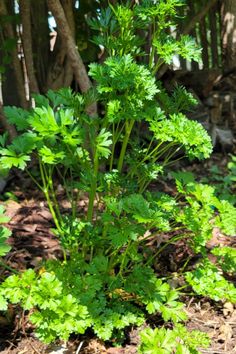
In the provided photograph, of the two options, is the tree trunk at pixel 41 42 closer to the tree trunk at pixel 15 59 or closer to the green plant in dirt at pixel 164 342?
the tree trunk at pixel 15 59

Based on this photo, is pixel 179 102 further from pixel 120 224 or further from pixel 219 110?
pixel 219 110

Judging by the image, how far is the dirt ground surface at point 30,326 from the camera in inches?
85.1

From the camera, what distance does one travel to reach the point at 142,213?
1845mm

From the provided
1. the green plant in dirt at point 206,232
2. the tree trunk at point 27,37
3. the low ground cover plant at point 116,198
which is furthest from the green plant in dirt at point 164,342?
the tree trunk at point 27,37

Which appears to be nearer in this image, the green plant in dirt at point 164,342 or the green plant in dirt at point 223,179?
the green plant in dirt at point 164,342

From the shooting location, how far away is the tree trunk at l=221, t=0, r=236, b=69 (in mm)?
4469

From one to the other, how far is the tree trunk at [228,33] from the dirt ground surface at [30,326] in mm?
2627

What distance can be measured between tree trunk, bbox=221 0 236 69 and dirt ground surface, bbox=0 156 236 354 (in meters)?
2.63

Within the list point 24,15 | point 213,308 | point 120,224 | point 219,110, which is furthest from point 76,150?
point 219,110

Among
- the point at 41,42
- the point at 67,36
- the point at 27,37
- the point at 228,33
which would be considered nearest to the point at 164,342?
the point at 67,36

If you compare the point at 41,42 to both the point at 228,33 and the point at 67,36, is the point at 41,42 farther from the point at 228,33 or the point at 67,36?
the point at 228,33

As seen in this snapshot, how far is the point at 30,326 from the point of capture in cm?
229

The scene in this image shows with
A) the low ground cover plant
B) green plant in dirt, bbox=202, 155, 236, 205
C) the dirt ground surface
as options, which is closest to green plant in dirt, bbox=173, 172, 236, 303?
the low ground cover plant

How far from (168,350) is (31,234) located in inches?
58.0
